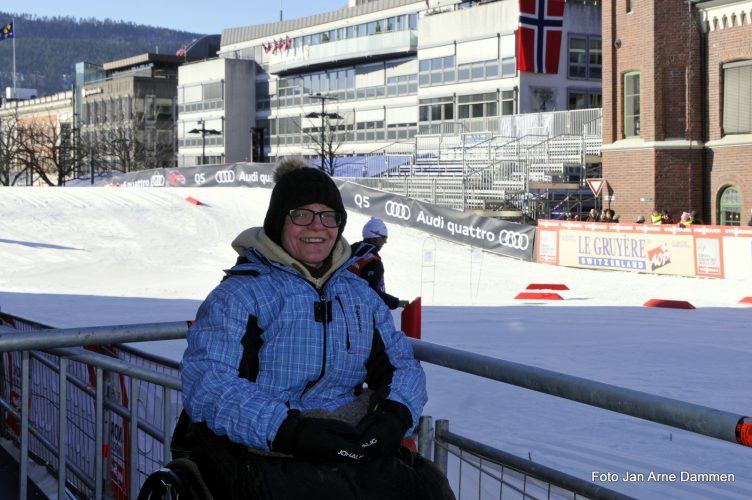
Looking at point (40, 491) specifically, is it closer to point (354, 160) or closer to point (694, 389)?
point (694, 389)

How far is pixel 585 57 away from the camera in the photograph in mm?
59250

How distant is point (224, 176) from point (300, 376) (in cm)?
4728

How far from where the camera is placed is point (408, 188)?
4562 centimetres

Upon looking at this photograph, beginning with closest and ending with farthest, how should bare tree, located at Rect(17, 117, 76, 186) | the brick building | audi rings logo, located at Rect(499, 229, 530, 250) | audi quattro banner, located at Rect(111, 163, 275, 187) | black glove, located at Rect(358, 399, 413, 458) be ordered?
1. black glove, located at Rect(358, 399, 413, 458)
2. audi rings logo, located at Rect(499, 229, 530, 250)
3. the brick building
4. audi quattro banner, located at Rect(111, 163, 275, 187)
5. bare tree, located at Rect(17, 117, 76, 186)

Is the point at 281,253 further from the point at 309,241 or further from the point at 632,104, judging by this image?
the point at 632,104

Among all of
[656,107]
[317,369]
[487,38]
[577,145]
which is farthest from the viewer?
[487,38]

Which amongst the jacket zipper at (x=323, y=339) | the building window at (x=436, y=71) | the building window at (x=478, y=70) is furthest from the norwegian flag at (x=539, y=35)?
the jacket zipper at (x=323, y=339)

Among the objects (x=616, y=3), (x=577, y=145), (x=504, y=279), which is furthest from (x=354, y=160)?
(x=504, y=279)

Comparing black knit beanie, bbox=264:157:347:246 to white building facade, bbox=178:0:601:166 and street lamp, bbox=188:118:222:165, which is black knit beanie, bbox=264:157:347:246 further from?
street lamp, bbox=188:118:222:165

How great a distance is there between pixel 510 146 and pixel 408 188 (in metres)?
6.10

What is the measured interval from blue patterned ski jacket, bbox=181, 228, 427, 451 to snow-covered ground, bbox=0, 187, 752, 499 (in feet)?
13.1

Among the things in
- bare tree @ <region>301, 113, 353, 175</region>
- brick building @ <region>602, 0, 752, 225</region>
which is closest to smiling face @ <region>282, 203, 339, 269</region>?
brick building @ <region>602, 0, 752, 225</region>

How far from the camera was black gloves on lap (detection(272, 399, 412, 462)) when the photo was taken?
11.0 feet

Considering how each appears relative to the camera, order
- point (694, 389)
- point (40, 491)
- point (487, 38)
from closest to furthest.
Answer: point (40, 491), point (694, 389), point (487, 38)
